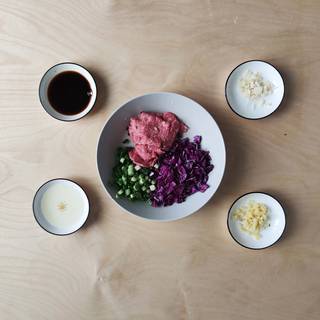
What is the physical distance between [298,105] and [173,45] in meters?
0.53

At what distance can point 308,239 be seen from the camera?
4.86ft

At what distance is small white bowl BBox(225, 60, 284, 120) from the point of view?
1.43 metres

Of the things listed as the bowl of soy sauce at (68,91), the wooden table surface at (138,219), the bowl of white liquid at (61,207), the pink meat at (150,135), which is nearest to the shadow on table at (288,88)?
the wooden table surface at (138,219)

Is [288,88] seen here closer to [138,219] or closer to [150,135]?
[150,135]

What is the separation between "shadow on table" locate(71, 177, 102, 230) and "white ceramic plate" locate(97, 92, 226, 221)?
90mm

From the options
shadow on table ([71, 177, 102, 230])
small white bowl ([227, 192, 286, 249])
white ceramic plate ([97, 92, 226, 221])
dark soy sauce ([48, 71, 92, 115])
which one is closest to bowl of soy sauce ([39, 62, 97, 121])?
dark soy sauce ([48, 71, 92, 115])

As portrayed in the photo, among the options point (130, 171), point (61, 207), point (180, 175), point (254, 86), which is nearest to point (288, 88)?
point (254, 86)

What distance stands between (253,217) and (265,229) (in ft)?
0.24

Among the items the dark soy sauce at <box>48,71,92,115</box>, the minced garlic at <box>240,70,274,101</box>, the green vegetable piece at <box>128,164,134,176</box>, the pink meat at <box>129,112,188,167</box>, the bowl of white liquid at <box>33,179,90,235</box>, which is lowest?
the bowl of white liquid at <box>33,179,90,235</box>

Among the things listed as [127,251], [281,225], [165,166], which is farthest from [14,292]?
[281,225]

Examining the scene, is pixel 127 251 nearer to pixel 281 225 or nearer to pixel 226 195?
pixel 226 195

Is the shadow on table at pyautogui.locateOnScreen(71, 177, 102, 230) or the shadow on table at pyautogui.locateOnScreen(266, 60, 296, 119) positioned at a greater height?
the shadow on table at pyautogui.locateOnScreen(266, 60, 296, 119)

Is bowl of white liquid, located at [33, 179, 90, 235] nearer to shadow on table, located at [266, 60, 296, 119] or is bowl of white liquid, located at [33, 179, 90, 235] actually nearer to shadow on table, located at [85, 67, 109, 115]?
shadow on table, located at [85, 67, 109, 115]

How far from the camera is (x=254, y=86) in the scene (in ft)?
4.66
